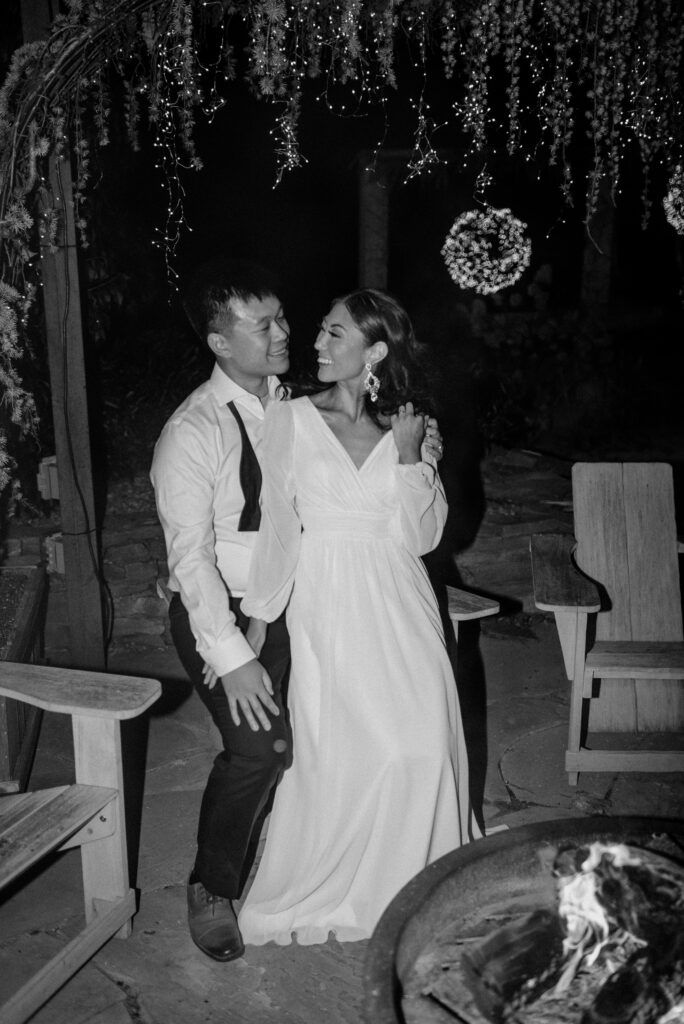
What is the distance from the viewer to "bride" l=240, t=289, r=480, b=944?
8.91ft

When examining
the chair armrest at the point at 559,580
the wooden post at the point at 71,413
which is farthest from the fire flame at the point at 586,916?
the wooden post at the point at 71,413

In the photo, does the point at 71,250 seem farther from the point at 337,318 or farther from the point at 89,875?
the point at 89,875

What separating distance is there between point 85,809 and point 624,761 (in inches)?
81.9

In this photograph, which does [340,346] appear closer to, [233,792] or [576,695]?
[233,792]

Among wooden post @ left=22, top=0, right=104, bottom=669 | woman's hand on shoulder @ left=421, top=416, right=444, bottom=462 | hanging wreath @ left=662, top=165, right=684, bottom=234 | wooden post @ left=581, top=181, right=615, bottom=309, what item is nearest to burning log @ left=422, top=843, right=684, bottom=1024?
woman's hand on shoulder @ left=421, top=416, right=444, bottom=462

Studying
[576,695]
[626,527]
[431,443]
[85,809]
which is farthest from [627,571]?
[85,809]

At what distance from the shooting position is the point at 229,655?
2711 millimetres

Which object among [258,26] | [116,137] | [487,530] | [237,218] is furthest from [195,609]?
[237,218]

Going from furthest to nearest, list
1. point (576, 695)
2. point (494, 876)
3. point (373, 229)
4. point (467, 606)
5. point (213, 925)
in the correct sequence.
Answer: point (373, 229) → point (576, 695) → point (467, 606) → point (213, 925) → point (494, 876)

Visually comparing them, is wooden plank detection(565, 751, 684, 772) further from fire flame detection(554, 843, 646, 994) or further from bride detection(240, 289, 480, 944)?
fire flame detection(554, 843, 646, 994)

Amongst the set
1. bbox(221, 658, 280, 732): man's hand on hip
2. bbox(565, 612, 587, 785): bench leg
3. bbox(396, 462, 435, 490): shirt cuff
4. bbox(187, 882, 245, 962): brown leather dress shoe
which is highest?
bbox(396, 462, 435, 490): shirt cuff

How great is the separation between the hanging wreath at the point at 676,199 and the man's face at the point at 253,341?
77.8 inches

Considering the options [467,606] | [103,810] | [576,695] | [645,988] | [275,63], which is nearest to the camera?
[645,988]

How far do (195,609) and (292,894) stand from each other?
2.96 ft
